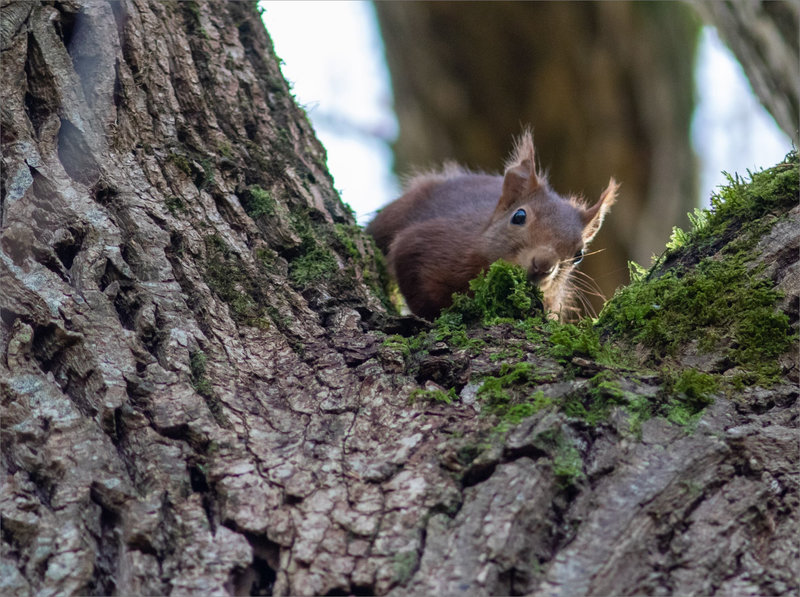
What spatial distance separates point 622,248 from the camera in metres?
7.71

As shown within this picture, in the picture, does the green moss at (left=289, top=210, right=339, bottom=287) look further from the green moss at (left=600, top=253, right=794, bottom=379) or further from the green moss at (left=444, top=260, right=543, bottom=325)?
the green moss at (left=600, top=253, right=794, bottom=379)

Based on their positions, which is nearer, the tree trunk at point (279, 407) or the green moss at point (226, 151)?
the tree trunk at point (279, 407)

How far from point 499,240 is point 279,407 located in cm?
276

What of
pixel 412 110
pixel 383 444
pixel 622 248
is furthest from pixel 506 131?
pixel 383 444

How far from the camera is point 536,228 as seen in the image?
186 inches

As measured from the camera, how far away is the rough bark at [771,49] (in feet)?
13.3

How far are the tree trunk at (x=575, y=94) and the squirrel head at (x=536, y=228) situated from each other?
2322mm

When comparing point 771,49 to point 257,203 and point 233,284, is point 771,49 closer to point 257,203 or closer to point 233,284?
point 257,203

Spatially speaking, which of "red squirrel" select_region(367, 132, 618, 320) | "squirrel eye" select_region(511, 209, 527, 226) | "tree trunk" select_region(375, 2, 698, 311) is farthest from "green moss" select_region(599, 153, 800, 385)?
"tree trunk" select_region(375, 2, 698, 311)

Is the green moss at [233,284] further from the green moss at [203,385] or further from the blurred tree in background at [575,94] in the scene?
the blurred tree in background at [575,94]

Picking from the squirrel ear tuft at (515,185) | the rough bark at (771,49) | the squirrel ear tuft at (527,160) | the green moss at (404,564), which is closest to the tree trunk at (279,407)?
the green moss at (404,564)

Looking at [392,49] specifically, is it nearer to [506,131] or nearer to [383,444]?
[506,131]

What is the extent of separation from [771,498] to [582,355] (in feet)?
2.17

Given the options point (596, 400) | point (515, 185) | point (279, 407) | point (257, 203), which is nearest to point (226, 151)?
point (257, 203)
